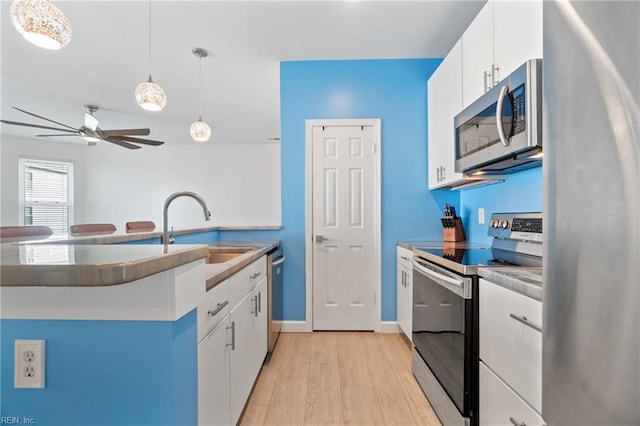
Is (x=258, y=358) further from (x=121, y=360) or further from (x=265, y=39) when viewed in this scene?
(x=265, y=39)

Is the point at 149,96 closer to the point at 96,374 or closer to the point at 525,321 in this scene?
the point at 96,374

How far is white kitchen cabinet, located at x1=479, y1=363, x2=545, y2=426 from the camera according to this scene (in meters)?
1.03

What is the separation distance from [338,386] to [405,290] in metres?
1.00

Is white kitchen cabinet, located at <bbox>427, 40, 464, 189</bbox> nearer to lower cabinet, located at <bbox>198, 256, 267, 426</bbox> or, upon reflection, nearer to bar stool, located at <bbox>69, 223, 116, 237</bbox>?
lower cabinet, located at <bbox>198, 256, 267, 426</bbox>

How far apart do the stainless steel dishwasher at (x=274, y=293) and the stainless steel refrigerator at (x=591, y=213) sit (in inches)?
72.8

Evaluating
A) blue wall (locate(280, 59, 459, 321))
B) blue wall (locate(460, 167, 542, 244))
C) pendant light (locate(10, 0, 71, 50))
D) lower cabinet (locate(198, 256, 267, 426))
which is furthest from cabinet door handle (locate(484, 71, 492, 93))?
pendant light (locate(10, 0, 71, 50))

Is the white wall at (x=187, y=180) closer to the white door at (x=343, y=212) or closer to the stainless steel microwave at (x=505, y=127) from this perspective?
the white door at (x=343, y=212)

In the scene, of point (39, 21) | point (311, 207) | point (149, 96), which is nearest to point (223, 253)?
point (311, 207)

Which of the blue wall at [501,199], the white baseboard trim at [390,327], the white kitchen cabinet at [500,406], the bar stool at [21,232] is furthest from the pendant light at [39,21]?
the white baseboard trim at [390,327]

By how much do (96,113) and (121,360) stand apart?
5.45 meters

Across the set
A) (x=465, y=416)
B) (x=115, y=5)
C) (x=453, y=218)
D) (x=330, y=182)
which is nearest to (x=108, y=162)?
(x=115, y=5)

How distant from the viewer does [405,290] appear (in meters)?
2.58

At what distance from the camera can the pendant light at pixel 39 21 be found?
4.98 feet

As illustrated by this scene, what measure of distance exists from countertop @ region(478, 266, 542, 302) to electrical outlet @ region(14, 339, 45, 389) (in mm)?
1407
